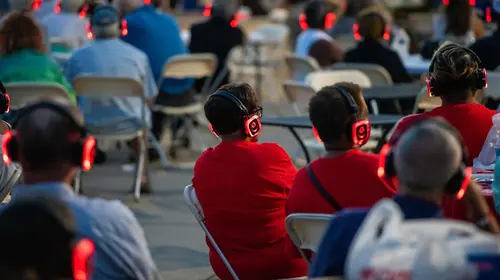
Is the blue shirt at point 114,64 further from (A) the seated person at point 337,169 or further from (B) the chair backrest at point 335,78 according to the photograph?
(A) the seated person at point 337,169

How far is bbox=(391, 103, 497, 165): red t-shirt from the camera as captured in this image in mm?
5133

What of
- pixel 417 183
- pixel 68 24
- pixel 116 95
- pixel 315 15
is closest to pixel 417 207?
pixel 417 183

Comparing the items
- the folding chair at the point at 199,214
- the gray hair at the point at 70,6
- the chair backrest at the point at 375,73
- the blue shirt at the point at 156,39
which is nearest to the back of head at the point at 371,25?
the chair backrest at the point at 375,73

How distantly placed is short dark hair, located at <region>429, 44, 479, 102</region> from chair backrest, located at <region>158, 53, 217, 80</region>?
4.96 m

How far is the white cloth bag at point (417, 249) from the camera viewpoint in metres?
2.64

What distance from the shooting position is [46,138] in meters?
3.25

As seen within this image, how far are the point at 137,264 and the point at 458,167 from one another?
3.12 feet

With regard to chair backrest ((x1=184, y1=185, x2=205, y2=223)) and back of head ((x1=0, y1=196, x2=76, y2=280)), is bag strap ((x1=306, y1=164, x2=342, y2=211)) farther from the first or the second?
back of head ((x1=0, y1=196, x2=76, y2=280))

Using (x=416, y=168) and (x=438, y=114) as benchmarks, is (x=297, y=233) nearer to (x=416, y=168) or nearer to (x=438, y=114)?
(x=438, y=114)

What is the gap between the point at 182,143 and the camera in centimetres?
1142

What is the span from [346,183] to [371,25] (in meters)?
5.73

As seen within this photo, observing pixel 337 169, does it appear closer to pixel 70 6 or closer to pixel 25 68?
pixel 25 68

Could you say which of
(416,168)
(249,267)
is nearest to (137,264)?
(416,168)

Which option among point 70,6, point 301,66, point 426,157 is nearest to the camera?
point 426,157
